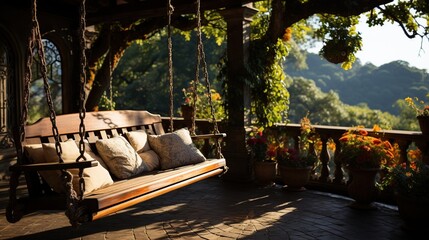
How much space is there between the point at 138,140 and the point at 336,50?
3369 mm

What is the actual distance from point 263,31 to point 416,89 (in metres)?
21.8

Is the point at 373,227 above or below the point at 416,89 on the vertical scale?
below

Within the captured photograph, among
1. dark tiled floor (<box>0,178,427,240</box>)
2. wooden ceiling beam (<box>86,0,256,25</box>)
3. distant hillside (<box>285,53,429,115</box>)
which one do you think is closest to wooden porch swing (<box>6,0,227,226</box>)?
dark tiled floor (<box>0,178,427,240</box>)

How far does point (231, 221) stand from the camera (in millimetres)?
4156

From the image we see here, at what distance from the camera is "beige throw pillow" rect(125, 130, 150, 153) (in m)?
4.30

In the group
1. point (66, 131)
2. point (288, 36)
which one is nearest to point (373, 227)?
point (66, 131)

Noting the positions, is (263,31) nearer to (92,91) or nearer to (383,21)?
(383,21)

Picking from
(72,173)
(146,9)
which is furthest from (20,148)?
(146,9)

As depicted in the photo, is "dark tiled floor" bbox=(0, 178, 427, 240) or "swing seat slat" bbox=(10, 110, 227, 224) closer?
"swing seat slat" bbox=(10, 110, 227, 224)

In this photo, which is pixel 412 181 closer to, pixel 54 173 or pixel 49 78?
pixel 54 173

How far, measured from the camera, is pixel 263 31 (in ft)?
21.6

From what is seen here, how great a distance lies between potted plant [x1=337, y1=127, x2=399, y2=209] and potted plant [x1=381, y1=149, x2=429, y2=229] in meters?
0.57

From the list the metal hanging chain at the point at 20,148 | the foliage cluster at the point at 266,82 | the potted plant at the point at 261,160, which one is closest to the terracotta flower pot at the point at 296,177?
the potted plant at the point at 261,160

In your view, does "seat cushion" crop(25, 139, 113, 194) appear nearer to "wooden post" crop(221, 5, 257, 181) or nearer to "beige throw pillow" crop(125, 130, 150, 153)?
"beige throw pillow" crop(125, 130, 150, 153)
